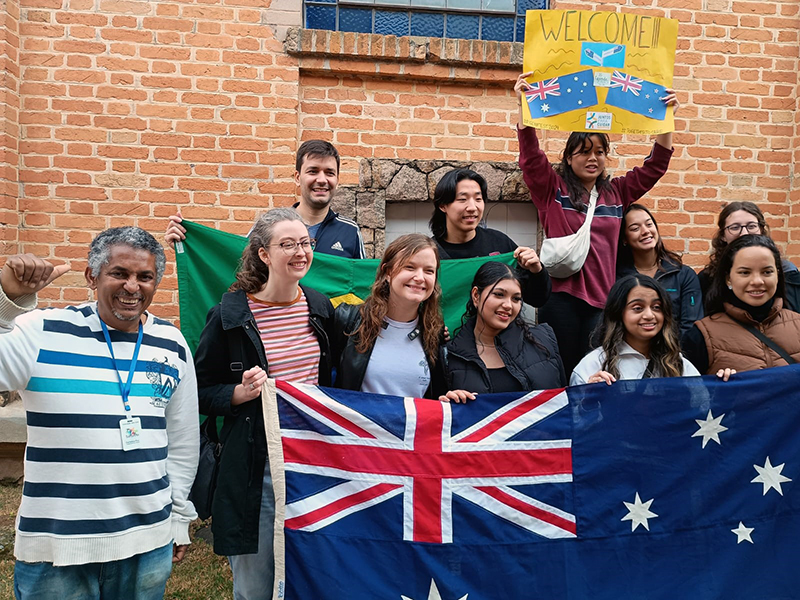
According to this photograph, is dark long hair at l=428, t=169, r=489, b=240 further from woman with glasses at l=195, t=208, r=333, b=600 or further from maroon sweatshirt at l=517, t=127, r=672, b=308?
woman with glasses at l=195, t=208, r=333, b=600

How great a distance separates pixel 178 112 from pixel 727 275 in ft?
12.5

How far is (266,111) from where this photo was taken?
16.7 ft

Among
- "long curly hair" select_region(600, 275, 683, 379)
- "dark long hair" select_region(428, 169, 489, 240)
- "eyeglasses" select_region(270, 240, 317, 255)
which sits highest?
"dark long hair" select_region(428, 169, 489, 240)

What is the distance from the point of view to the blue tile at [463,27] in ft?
18.2

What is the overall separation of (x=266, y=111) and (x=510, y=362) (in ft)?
9.94

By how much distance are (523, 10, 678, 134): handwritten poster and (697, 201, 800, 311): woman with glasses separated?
2.00 ft

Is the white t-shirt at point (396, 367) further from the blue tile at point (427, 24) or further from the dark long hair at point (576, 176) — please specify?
the blue tile at point (427, 24)

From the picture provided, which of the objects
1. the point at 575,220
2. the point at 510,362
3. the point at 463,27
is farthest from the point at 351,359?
the point at 463,27

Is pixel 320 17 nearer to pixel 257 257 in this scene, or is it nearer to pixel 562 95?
pixel 562 95

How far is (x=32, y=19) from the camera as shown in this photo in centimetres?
491

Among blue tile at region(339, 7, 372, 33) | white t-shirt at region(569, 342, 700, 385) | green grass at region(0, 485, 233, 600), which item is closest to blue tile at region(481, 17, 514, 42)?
blue tile at region(339, 7, 372, 33)

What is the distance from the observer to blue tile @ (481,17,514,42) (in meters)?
5.58

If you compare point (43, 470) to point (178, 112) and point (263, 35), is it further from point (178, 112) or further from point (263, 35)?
point (263, 35)

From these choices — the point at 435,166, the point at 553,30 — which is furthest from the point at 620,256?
the point at 435,166
